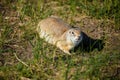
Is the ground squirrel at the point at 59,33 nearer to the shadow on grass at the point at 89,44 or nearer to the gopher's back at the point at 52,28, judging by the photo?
the gopher's back at the point at 52,28

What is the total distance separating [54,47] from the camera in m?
5.04

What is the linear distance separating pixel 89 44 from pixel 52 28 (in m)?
0.60

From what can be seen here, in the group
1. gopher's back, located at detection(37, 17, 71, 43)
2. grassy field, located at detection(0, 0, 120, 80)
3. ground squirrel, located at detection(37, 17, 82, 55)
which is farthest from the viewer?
gopher's back, located at detection(37, 17, 71, 43)

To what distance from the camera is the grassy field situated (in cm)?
442

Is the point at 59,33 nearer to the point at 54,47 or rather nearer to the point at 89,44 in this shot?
the point at 54,47

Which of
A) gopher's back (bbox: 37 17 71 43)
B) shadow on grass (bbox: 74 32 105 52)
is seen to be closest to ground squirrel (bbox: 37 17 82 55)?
gopher's back (bbox: 37 17 71 43)

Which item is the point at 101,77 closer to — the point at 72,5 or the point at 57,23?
the point at 57,23

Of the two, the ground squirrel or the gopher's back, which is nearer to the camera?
the ground squirrel

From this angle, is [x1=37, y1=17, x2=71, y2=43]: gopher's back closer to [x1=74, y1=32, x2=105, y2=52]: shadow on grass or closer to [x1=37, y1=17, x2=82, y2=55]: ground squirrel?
[x1=37, y1=17, x2=82, y2=55]: ground squirrel

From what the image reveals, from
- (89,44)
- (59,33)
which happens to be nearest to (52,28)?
(59,33)

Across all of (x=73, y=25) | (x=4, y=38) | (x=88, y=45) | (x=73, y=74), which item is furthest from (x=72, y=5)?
(x=73, y=74)

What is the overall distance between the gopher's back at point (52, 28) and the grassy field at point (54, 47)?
0.35 ft

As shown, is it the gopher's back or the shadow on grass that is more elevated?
the gopher's back

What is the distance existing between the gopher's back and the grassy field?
0.11m
